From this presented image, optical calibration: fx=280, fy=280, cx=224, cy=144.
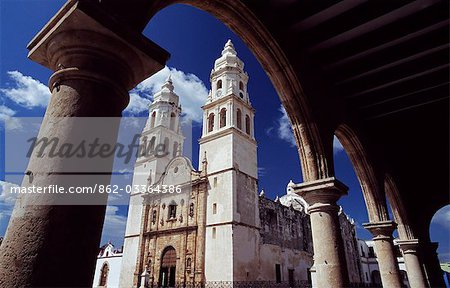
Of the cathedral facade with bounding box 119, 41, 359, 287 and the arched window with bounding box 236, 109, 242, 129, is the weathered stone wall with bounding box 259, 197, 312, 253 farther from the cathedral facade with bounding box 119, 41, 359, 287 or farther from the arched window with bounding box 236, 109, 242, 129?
the arched window with bounding box 236, 109, 242, 129

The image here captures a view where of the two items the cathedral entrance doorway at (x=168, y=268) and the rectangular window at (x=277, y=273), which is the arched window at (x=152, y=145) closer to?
the cathedral entrance doorway at (x=168, y=268)

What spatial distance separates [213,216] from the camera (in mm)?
17812

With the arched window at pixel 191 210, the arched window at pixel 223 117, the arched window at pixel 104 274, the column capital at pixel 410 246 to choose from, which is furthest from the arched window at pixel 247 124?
the arched window at pixel 104 274

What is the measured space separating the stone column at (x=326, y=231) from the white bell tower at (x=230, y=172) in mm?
12828

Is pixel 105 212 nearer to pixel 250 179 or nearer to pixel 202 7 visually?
pixel 202 7

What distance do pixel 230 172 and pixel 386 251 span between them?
12.3 meters

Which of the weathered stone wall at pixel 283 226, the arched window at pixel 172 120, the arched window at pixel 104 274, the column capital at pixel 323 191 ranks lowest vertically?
the arched window at pixel 104 274

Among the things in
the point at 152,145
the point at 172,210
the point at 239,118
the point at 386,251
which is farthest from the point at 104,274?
the point at 386,251

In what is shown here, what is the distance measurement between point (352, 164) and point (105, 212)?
18.4ft

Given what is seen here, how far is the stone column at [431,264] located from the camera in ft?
24.8

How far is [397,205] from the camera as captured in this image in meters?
7.64

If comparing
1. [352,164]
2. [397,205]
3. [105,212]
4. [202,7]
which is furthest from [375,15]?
[397,205]

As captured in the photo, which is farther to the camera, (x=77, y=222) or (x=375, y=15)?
(x=375, y=15)

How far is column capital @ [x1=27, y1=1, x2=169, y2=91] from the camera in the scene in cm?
162
